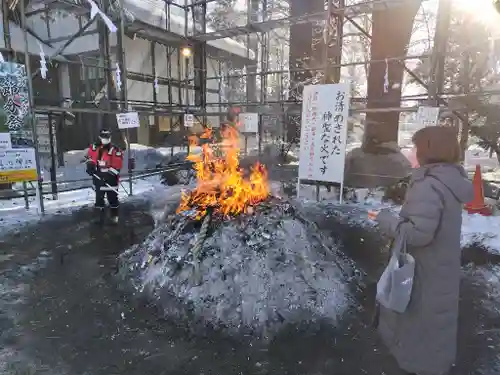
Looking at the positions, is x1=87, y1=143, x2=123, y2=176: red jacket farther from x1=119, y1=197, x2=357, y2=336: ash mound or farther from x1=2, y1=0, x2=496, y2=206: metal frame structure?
x1=119, y1=197, x2=357, y2=336: ash mound

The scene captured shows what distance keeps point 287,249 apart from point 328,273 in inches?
28.9

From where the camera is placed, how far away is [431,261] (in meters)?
2.55

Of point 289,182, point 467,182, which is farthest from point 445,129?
point 289,182

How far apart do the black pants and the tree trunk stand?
9422 millimetres

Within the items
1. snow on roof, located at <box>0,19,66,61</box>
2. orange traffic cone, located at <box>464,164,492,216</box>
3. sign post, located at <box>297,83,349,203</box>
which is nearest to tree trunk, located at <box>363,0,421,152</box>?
sign post, located at <box>297,83,349,203</box>

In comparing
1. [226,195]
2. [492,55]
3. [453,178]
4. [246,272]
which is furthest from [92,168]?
[492,55]

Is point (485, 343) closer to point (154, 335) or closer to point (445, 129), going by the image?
point (445, 129)

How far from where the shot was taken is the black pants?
31.4ft

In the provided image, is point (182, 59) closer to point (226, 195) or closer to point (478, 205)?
→ point (226, 195)

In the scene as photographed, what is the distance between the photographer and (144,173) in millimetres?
14125

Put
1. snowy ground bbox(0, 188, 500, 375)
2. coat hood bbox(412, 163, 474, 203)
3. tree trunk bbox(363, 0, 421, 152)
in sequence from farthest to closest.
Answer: tree trunk bbox(363, 0, 421, 152) < snowy ground bbox(0, 188, 500, 375) < coat hood bbox(412, 163, 474, 203)

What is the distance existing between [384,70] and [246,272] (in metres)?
11.1

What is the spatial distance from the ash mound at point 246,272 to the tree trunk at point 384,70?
29.0ft

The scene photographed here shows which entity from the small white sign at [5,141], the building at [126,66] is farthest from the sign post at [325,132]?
the small white sign at [5,141]
